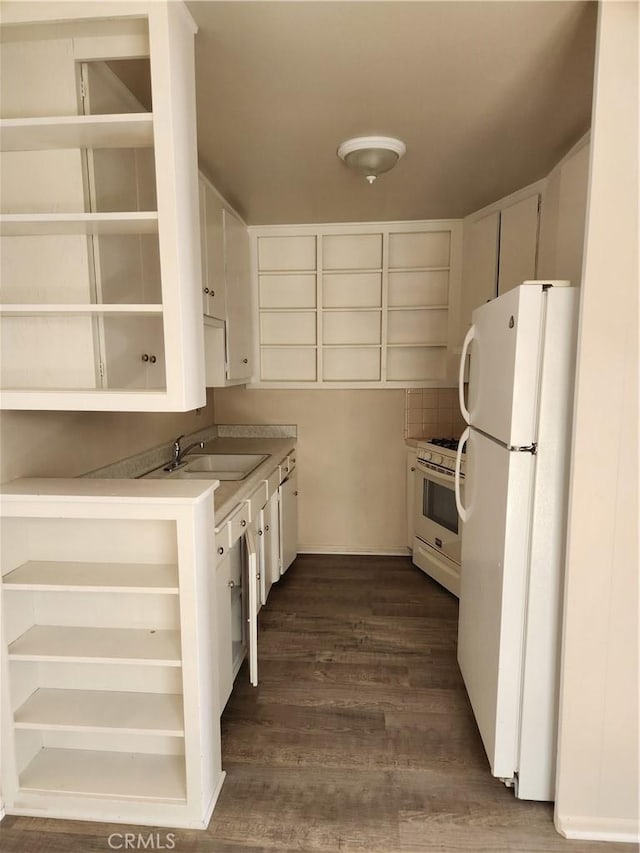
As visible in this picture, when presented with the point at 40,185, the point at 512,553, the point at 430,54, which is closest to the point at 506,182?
the point at 430,54

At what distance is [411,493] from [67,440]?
7.85 feet

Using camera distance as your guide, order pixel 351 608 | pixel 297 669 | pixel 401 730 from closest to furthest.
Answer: pixel 401 730 < pixel 297 669 < pixel 351 608

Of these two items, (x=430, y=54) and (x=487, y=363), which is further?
(x=487, y=363)

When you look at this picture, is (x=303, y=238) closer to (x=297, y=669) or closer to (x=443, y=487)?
(x=443, y=487)

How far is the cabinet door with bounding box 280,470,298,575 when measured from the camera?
3.03 metres

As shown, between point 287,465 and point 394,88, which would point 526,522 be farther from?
point 287,465

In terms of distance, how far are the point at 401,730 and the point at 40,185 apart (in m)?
2.32

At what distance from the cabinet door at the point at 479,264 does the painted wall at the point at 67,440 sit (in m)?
2.09

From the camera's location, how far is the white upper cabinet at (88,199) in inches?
50.3

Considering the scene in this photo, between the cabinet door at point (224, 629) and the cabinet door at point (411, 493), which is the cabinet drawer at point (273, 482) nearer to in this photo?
the cabinet door at point (224, 629)

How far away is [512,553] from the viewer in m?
1.51

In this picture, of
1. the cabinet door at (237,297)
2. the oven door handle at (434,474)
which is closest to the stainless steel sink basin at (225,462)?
the cabinet door at (237,297)

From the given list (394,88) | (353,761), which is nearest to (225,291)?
(394,88)

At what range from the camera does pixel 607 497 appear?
4.50ft
